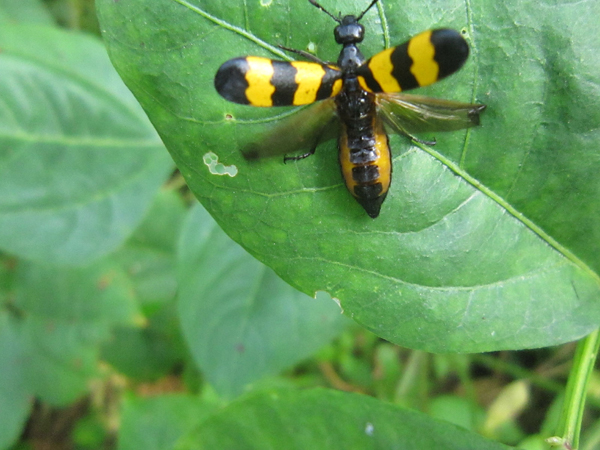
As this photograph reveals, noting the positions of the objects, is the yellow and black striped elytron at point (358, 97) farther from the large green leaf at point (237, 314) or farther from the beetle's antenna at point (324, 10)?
the large green leaf at point (237, 314)

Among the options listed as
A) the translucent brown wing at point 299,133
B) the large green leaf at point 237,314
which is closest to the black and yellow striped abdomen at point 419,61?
the translucent brown wing at point 299,133

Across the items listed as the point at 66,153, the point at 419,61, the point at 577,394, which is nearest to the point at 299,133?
the point at 419,61

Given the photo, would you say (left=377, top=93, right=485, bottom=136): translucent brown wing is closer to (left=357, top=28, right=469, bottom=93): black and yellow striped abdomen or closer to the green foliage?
the green foliage

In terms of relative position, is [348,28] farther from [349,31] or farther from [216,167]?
[216,167]

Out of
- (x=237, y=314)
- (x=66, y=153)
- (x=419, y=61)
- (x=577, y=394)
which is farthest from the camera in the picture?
(x=66, y=153)

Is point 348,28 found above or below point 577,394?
above

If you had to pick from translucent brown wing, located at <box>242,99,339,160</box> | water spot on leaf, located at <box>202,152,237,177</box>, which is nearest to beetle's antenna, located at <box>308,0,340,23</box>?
translucent brown wing, located at <box>242,99,339,160</box>
